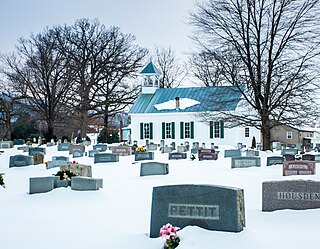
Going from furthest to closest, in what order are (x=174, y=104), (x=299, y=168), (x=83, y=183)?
(x=174, y=104) → (x=299, y=168) → (x=83, y=183)

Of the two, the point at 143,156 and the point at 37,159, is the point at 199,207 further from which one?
Result: the point at 37,159

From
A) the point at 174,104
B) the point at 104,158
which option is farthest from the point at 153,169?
the point at 174,104

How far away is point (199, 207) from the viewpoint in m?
6.14

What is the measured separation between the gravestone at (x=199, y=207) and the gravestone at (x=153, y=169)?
8.54 m

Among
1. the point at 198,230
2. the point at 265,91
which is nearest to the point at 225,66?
the point at 265,91

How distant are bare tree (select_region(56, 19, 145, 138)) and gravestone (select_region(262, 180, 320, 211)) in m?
37.5

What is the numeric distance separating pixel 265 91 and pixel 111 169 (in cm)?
1132

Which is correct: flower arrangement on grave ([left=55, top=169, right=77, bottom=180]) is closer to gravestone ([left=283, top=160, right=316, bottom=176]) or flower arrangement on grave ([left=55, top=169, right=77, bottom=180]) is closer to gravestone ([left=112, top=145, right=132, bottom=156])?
gravestone ([left=283, top=160, right=316, bottom=176])

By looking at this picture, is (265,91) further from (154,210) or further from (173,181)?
(154,210)

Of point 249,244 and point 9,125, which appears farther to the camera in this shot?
point 9,125

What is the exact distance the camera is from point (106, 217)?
823cm

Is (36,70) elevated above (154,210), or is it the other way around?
(36,70)

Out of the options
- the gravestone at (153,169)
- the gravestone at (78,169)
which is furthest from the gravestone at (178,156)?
the gravestone at (78,169)

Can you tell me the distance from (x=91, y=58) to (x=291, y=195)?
1632 inches
